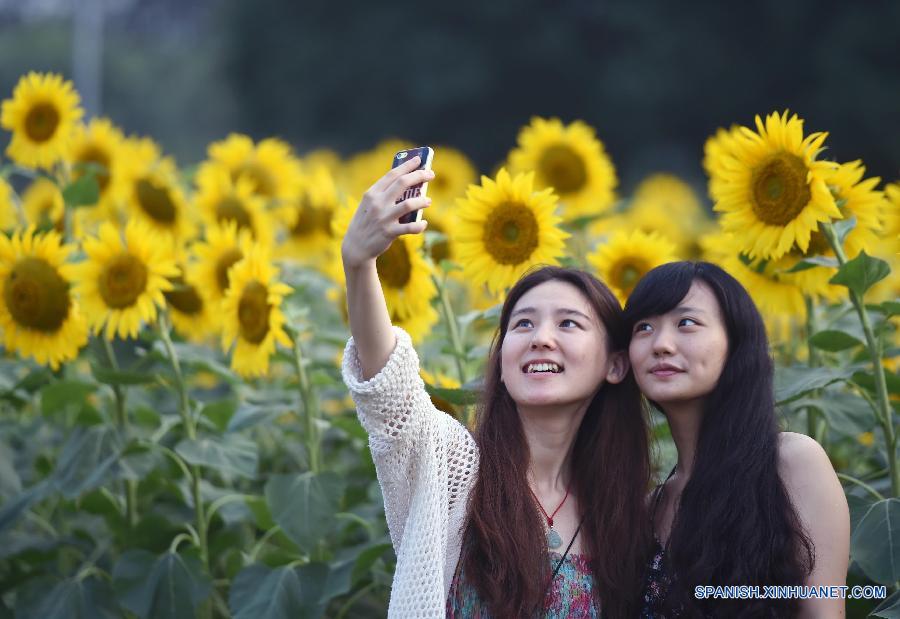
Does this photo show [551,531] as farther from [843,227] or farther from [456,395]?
[843,227]

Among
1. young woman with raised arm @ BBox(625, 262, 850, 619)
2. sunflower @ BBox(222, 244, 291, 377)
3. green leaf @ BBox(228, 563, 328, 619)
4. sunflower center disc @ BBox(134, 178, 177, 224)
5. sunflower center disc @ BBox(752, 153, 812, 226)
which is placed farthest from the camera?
sunflower center disc @ BBox(134, 178, 177, 224)

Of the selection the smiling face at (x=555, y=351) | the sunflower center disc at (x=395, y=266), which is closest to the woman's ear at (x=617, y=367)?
the smiling face at (x=555, y=351)

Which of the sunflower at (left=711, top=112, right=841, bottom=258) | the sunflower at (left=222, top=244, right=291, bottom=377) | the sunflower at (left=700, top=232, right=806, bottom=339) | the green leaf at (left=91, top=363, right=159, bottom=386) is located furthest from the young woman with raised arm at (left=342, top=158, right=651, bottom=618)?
the green leaf at (left=91, top=363, right=159, bottom=386)

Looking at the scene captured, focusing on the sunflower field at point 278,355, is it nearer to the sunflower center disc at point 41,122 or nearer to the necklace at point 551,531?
the sunflower center disc at point 41,122

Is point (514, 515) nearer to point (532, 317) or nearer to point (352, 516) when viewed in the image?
point (532, 317)

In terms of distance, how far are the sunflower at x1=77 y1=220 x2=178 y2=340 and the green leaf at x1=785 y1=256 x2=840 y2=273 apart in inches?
64.9

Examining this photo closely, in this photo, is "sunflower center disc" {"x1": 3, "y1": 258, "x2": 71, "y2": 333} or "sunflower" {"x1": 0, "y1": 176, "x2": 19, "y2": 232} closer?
"sunflower center disc" {"x1": 3, "y1": 258, "x2": 71, "y2": 333}

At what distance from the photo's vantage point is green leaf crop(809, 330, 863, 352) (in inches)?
115

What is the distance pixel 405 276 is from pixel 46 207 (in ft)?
7.61

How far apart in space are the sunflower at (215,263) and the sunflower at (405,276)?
1.29 feet

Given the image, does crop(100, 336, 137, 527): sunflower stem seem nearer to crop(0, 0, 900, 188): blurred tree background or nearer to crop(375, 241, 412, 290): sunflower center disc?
crop(375, 241, 412, 290): sunflower center disc

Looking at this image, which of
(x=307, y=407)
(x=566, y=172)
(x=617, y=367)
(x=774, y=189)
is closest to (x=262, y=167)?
(x=566, y=172)

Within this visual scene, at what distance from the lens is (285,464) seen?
4.35 metres

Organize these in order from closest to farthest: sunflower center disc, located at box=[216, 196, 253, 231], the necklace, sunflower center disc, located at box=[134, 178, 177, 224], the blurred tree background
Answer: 1. the necklace
2. sunflower center disc, located at box=[216, 196, 253, 231]
3. sunflower center disc, located at box=[134, 178, 177, 224]
4. the blurred tree background
